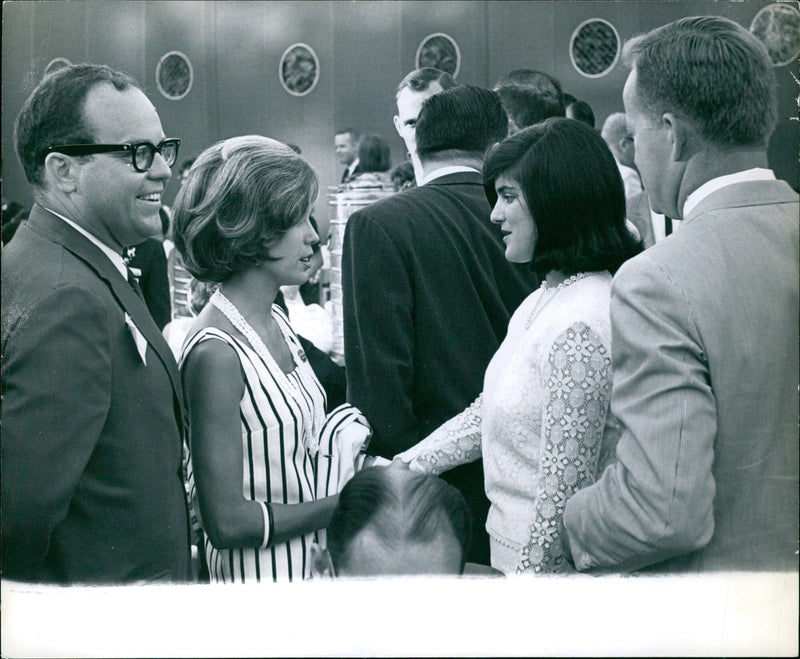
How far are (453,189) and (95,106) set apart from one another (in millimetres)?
818

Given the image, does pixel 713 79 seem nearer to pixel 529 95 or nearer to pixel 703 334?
pixel 703 334

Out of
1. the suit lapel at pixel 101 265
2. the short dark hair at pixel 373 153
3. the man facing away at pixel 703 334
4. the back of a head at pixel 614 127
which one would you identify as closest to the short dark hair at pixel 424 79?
the short dark hair at pixel 373 153

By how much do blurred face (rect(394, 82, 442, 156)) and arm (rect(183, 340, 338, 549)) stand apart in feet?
2.57

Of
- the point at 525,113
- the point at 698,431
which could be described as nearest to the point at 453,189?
the point at 525,113

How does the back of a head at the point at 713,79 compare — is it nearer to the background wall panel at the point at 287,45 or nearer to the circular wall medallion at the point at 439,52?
the background wall panel at the point at 287,45

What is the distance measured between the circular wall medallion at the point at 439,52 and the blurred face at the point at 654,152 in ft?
2.09

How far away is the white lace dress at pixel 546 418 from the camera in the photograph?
1.38m

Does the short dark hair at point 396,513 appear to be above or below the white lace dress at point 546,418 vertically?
below

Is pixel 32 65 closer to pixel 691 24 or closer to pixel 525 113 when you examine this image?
pixel 525 113

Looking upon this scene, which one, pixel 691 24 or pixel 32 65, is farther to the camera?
pixel 32 65

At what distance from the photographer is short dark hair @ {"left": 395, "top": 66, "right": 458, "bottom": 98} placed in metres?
1.95

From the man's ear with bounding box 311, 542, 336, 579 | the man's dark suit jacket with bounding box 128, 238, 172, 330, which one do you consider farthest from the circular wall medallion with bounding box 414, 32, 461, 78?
the man's ear with bounding box 311, 542, 336, 579

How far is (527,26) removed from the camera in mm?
1937

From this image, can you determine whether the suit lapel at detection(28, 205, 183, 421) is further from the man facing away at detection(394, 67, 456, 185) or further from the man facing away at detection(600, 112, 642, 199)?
the man facing away at detection(600, 112, 642, 199)
